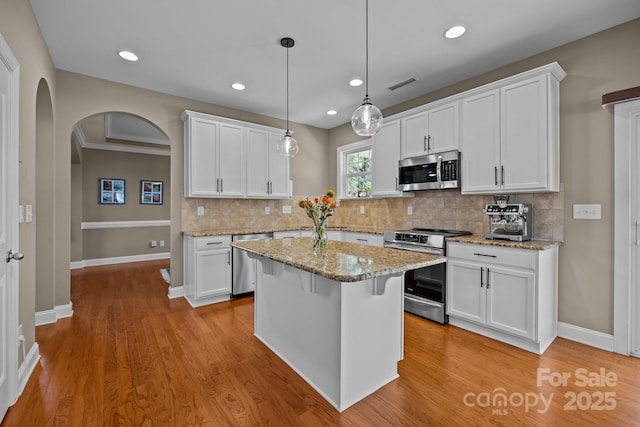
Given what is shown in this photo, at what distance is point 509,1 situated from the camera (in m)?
2.11

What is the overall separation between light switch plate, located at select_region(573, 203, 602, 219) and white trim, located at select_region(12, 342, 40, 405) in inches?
169

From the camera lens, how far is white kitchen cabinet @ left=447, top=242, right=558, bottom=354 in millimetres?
2393

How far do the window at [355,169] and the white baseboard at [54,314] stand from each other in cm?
391

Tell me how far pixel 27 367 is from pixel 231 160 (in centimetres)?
282

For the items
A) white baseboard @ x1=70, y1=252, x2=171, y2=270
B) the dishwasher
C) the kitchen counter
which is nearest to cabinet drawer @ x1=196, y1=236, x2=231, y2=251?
the dishwasher

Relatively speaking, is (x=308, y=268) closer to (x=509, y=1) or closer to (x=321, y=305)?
(x=321, y=305)

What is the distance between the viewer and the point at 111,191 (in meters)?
6.22

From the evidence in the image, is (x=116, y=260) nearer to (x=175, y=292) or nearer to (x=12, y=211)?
(x=175, y=292)

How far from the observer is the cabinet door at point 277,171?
4461 mm

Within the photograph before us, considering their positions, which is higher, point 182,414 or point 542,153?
point 542,153

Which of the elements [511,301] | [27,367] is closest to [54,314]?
[27,367]

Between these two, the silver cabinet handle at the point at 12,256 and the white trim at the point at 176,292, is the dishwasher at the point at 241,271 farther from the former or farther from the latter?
the silver cabinet handle at the point at 12,256

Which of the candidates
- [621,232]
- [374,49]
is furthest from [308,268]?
[621,232]

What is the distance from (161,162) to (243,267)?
4.41 m
